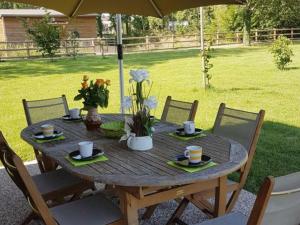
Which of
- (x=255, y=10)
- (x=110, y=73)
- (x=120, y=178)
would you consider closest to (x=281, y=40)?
(x=110, y=73)

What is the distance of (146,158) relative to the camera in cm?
240

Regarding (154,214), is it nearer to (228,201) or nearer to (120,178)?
(228,201)

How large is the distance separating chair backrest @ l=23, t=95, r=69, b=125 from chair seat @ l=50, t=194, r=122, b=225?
1563 millimetres

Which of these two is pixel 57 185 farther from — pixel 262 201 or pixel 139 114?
pixel 262 201

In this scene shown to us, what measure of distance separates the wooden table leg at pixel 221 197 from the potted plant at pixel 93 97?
114cm

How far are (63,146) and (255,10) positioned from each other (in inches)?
1030

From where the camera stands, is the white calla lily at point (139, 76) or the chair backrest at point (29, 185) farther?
the white calla lily at point (139, 76)

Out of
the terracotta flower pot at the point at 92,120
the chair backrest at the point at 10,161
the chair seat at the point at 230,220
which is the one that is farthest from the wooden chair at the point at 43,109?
the chair seat at the point at 230,220

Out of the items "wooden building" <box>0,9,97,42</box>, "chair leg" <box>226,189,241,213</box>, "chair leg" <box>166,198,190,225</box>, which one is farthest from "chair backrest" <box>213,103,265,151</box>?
"wooden building" <box>0,9,97,42</box>

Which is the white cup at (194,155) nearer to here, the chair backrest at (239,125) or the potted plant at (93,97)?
the chair backrest at (239,125)

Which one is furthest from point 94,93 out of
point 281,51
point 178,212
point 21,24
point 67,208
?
point 21,24

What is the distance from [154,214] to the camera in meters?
3.25

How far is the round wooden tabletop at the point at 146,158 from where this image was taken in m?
2.08

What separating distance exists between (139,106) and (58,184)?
90 cm
